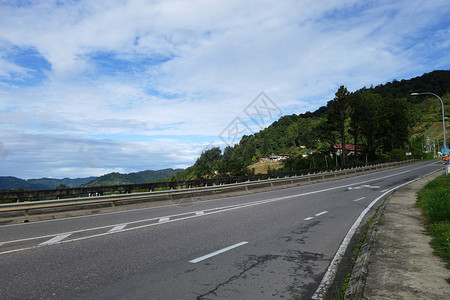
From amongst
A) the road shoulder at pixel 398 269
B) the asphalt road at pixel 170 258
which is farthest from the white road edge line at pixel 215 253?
the road shoulder at pixel 398 269

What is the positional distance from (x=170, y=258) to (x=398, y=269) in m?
3.77

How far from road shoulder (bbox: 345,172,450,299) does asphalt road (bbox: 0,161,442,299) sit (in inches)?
24.8

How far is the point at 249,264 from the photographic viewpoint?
514cm

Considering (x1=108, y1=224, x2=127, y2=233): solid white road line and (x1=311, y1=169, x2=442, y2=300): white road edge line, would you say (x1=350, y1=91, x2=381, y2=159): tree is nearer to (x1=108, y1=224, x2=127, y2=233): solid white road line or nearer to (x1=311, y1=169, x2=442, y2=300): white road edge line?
(x1=311, y1=169, x2=442, y2=300): white road edge line

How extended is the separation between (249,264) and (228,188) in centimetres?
1442

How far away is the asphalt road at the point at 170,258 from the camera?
4.05 meters

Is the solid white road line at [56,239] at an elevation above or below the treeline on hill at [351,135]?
below

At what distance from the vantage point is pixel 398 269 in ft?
14.8

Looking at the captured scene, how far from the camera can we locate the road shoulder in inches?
146

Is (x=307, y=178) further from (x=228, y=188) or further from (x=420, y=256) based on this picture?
(x=420, y=256)

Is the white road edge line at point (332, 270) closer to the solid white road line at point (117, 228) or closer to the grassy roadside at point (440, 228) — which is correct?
the grassy roadside at point (440, 228)

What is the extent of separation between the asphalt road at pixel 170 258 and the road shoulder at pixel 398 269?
24.8 inches

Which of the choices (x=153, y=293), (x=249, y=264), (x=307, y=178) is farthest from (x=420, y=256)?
(x=307, y=178)

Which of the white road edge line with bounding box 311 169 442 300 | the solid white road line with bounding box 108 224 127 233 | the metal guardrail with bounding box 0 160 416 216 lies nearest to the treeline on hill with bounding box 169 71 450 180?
the metal guardrail with bounding box 0 160 416 216
